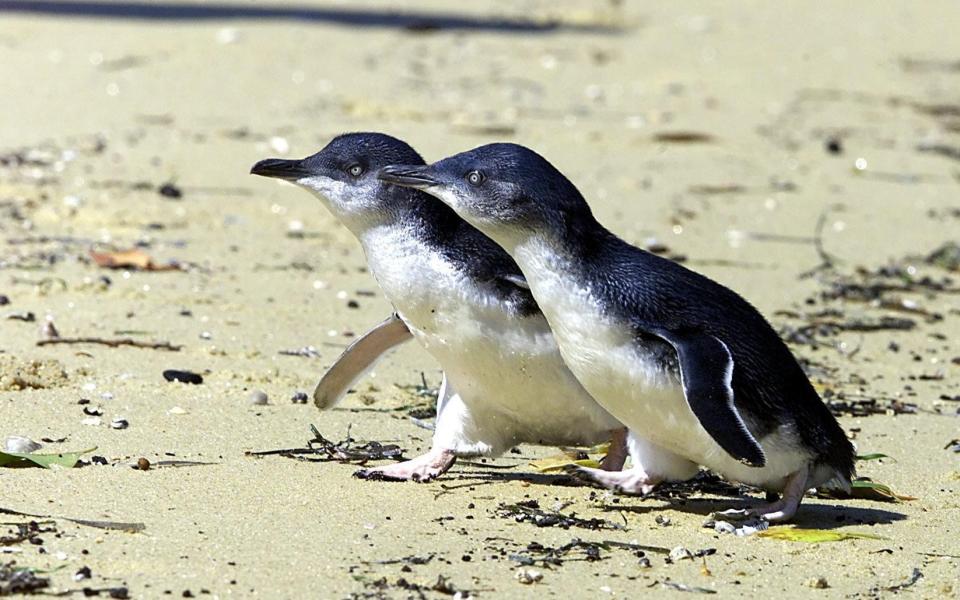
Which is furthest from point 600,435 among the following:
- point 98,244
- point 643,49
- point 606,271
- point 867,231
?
point 643,49

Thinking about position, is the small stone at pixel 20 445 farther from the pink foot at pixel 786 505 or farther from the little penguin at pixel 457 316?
the pink foot at pixel 786 505

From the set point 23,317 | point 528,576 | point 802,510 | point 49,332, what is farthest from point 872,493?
point 23,317

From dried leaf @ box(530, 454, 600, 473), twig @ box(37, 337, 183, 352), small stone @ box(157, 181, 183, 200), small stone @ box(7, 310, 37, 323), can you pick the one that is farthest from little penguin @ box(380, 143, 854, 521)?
small stone @ box(157, 181, 183, 200)

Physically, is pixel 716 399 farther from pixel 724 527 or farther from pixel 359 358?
pixel 359 358

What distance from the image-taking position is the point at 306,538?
4.58m

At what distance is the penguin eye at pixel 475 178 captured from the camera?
16.6 feet

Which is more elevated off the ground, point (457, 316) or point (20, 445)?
point (457, 316)

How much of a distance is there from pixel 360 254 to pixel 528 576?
14.8 feet

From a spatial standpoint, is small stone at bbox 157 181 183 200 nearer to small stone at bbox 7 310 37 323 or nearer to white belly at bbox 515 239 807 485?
small stone at bbox 7 310 37 323

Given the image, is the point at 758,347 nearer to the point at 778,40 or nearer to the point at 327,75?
the point at 327,75

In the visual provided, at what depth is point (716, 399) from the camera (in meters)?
4.63

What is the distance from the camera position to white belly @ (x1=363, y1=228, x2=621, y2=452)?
5211 mm

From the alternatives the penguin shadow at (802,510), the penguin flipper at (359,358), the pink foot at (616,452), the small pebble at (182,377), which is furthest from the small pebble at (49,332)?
the penguin shadow at (802,510)

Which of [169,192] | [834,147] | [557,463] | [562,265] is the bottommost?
[557,463]
